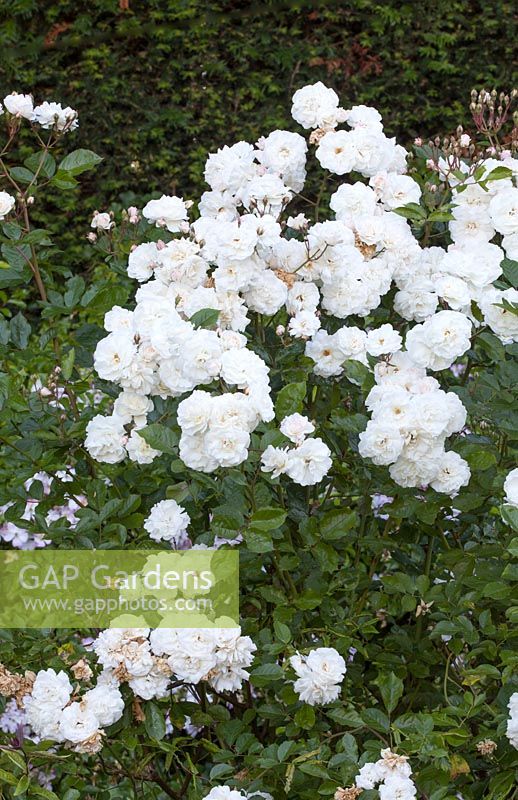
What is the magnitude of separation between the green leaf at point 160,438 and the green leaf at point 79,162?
0.73 metres

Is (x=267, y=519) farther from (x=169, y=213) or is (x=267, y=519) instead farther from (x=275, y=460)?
(x=169, y=213)

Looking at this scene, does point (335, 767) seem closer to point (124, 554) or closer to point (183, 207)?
point (124, 554)

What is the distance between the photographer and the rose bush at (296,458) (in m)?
1.67

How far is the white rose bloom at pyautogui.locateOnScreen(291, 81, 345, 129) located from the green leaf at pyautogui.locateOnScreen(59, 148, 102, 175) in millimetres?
417

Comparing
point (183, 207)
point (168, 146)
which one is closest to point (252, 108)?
point (168, 146)

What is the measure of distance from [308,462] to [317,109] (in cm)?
83

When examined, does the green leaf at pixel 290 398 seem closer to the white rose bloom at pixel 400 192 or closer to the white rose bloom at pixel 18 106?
the white rose bloom at pixel 400 192

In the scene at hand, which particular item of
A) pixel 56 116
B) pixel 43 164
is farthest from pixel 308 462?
pixel 56 116

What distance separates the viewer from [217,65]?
575 cm

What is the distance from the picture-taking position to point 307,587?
1.95 m

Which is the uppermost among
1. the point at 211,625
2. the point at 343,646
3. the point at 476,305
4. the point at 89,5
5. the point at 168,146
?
the point at 476,305

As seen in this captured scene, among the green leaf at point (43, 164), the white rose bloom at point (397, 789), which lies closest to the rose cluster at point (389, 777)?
the white rose bloom at point (397, 789)

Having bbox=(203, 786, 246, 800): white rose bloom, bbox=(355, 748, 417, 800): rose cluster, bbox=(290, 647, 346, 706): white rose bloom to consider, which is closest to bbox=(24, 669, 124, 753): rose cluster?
bbox=(203, 786, 246, 800): white rose bloom

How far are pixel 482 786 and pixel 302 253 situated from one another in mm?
1019
